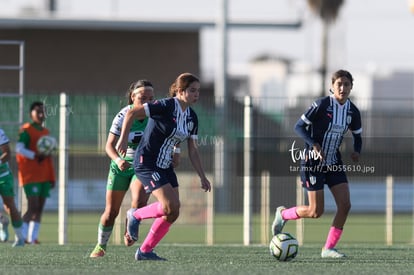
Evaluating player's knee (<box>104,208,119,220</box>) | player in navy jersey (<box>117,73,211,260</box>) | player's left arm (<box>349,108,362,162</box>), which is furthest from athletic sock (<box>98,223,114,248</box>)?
player's left arm (<box>349,108,362,162</box>)

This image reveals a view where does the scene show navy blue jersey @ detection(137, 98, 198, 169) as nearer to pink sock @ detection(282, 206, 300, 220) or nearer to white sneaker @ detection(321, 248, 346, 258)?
pink sock @ detection(282, 206, 300, 220)

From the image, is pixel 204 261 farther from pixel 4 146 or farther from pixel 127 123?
pixel 4 146

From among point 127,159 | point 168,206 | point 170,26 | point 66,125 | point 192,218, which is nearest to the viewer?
point 168,206

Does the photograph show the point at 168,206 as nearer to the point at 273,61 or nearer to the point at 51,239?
the point at 51,239

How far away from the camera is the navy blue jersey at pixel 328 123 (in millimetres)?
13203

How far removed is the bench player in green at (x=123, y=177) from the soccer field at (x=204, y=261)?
0.35 meters

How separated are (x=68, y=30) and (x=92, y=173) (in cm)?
1436

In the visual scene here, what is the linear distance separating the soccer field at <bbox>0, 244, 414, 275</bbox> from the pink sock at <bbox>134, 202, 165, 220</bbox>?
0.49m

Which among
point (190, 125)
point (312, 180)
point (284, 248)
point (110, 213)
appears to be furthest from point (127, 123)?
point (312, 180)

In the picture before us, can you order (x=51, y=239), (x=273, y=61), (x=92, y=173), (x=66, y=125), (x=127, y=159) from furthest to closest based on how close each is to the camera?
(x=273, y=61) → (x=92, y=173) → (x=51, y=239) → (x=66, y=125) → (x=127, y=159)

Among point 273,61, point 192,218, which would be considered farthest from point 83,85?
point 273,61

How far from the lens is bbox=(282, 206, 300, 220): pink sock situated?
45.3ft

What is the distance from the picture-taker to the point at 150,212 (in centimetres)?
1215

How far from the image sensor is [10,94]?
17234 millimetres
